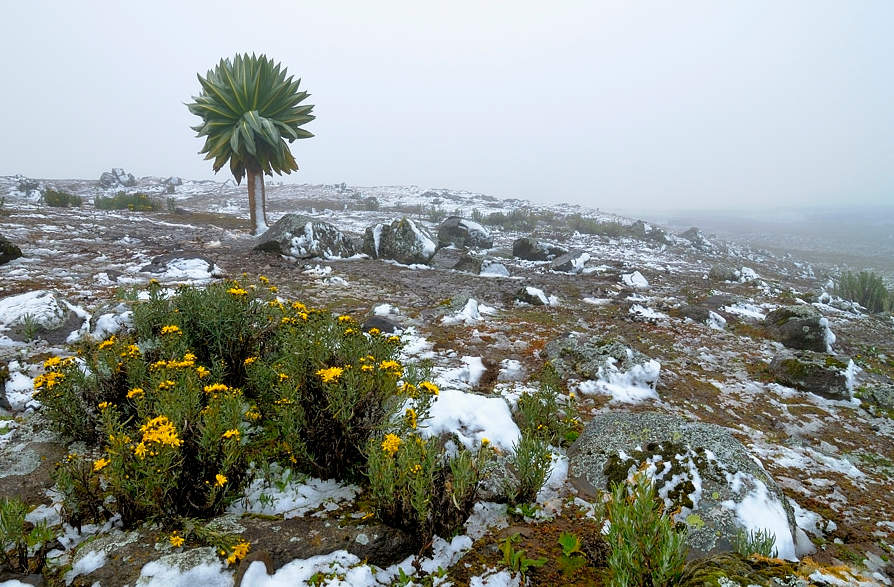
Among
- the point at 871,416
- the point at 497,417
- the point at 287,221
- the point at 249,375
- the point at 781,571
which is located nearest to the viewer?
the point at 781,571

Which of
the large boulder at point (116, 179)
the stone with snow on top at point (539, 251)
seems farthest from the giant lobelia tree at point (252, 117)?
the large boulder at point (116, 179)

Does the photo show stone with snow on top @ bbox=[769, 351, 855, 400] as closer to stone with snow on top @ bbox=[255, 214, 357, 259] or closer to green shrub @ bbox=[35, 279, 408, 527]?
green shrub @ bbox=[35, 279, 408, 527]

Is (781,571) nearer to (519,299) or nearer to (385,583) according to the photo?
(385,583)

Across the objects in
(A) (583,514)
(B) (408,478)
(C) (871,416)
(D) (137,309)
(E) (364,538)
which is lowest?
(C) (871,416)

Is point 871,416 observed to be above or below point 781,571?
below

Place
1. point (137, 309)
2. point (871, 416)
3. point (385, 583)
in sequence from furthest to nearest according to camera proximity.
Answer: point (871, 416) → point (137, 309) → point (385, 583)

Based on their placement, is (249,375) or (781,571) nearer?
(781,571)

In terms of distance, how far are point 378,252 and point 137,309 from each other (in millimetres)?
11020

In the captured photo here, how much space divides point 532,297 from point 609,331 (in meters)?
2.27

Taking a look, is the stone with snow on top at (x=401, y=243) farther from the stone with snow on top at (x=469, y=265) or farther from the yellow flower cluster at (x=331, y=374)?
the yellow flower cluster at (x=331, y=374)

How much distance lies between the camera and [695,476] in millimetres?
3410

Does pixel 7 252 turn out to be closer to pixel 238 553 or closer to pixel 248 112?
pixel 248 112

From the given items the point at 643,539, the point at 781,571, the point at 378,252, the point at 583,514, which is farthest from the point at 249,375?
the point at 378,252

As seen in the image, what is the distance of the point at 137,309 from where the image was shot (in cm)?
468
